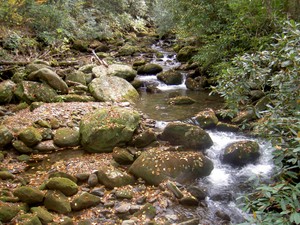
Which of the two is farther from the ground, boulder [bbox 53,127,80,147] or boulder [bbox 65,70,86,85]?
boulder [bbox 65,70,86,85]

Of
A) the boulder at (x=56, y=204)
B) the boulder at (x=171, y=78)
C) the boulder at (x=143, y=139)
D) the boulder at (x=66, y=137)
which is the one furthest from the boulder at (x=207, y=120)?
the boulder at (x=171, y=78)

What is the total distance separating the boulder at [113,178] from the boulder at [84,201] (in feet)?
1.81

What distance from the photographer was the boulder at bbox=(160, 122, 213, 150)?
24.3 ft

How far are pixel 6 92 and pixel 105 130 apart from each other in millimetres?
4276

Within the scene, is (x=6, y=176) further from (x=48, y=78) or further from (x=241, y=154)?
(x=241, y=154)

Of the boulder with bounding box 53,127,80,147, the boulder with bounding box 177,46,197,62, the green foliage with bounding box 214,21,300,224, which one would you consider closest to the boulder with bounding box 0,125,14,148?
the boulder with bounding box 53,127,80,147

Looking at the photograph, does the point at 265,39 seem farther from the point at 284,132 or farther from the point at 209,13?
the point at 284,132

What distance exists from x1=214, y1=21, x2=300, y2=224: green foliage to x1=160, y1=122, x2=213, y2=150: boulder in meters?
3.79

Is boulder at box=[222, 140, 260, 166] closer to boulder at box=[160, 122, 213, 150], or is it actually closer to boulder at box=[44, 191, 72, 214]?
boulder at box=[160, 122, 213, 150]

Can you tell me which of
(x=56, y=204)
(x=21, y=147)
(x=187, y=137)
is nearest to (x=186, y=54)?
(x=187, y=137)

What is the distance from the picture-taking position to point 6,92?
30.0ft

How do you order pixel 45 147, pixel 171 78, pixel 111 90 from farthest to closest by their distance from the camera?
1. pixel 171 78
2. pixel 111 90
3. pixel 45 147

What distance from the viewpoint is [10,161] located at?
6.58m

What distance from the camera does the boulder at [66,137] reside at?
733cm
